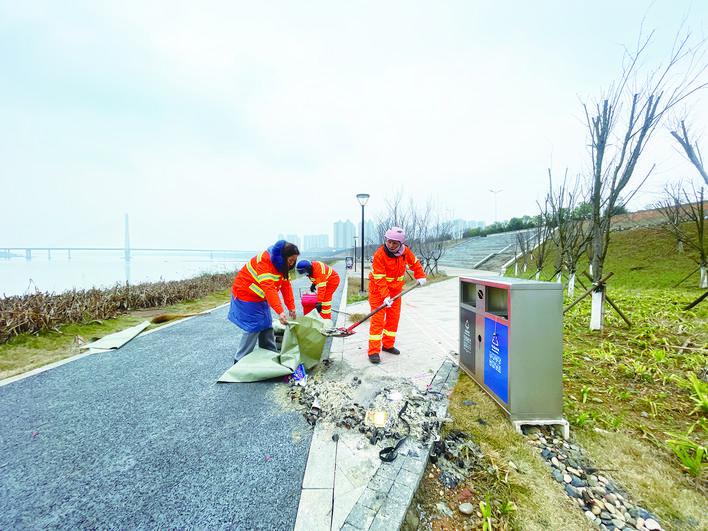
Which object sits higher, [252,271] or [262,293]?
[252,271]

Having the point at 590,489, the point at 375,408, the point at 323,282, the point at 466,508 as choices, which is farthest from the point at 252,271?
the point at 590,489

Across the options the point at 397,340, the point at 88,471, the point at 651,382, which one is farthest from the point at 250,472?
the point at 651,382

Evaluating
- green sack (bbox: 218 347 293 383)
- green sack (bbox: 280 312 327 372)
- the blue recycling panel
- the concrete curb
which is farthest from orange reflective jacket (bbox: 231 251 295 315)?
the blue recycling panel

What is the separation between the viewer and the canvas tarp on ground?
3.59 metres

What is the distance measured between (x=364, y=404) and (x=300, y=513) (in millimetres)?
1230

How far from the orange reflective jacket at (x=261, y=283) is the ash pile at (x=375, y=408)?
1018mm

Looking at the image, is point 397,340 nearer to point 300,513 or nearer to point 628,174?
point 300,513

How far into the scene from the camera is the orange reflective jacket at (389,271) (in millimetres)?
4191

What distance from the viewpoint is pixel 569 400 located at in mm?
3037

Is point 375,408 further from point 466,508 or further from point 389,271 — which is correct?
point 389,271

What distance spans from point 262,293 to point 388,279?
166 centimetres

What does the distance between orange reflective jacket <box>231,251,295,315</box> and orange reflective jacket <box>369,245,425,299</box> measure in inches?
47.5

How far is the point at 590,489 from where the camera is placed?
1.92m

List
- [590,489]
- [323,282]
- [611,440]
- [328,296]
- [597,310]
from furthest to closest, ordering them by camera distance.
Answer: [597,310] < [328,296] < [323,282] < [611,440] < [590,489]
